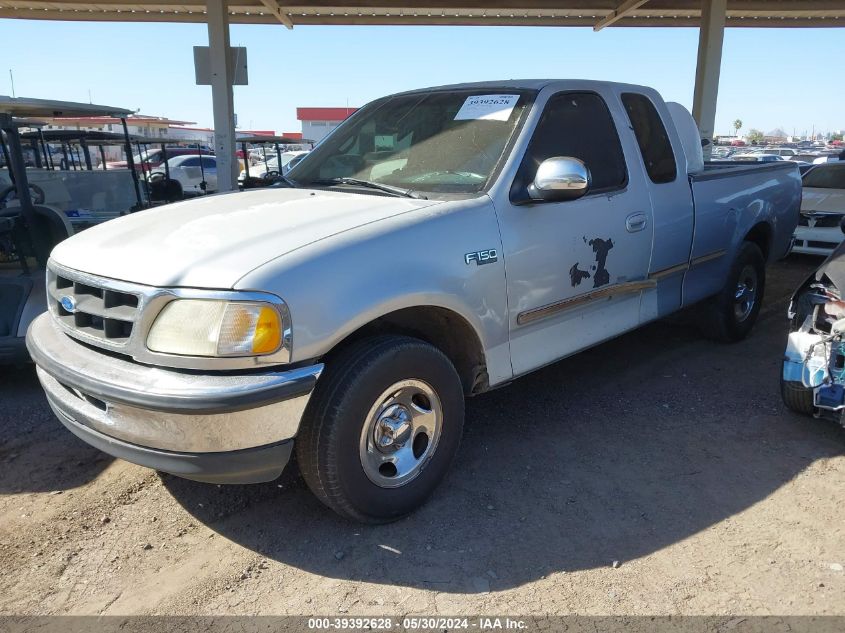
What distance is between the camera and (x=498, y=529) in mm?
3125

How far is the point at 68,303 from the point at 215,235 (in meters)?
0.75

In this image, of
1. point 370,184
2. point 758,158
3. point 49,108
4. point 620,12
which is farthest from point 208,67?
point 758,158

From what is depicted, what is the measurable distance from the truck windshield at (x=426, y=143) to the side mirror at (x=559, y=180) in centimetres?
26

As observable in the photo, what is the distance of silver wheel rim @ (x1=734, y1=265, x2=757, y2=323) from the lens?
18.5 ft

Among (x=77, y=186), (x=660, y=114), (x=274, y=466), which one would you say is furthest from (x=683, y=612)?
(x=77, y=186)

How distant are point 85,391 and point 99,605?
2.72ft

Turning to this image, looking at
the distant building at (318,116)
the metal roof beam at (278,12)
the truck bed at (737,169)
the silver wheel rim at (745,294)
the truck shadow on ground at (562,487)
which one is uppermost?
the metal roof beam at (278,12)

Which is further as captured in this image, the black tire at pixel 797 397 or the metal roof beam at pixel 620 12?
the metal roof beam at pixel 620 12

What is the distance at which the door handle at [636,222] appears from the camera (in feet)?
13.4

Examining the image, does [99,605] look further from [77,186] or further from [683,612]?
[77,186]

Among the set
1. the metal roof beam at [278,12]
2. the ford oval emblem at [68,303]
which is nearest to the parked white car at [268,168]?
the metal roof beam at [278,12]

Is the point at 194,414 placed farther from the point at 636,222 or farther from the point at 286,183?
the point at 636,222

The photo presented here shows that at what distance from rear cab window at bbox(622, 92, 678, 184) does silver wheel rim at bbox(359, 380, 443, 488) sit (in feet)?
7.51

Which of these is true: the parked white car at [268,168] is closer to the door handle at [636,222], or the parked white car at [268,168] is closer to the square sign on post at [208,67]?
the square sign on post at [208,67]
